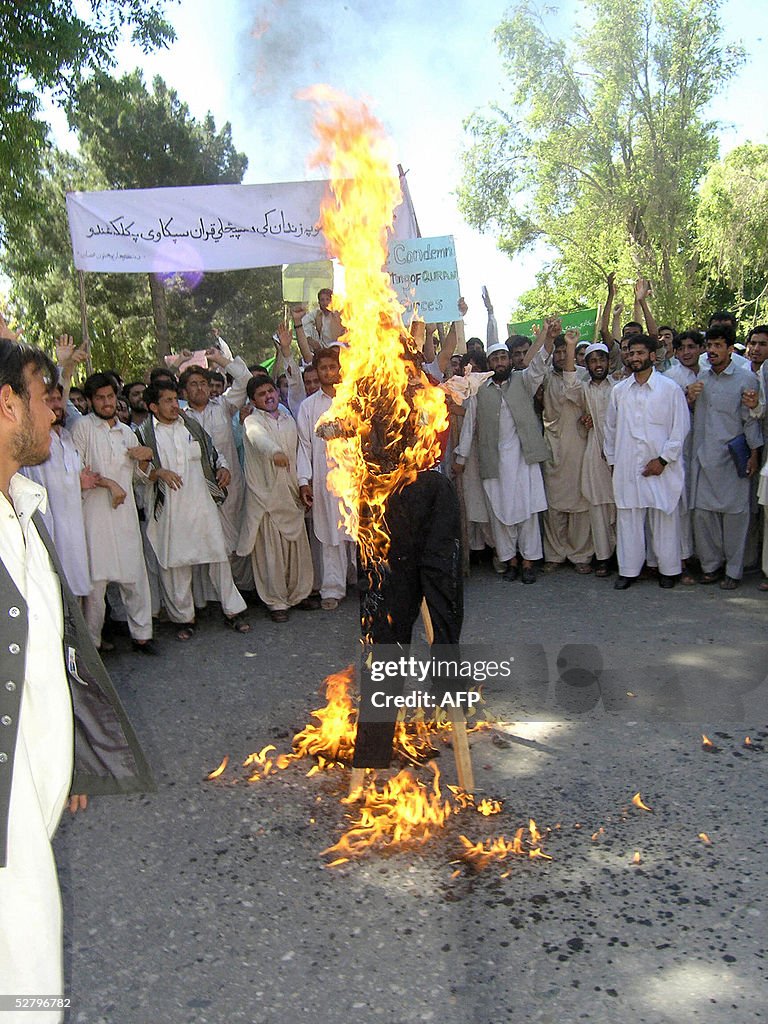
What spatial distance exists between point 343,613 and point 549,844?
3.87 meters

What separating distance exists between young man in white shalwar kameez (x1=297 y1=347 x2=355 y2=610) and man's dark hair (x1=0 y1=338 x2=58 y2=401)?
16.7ft

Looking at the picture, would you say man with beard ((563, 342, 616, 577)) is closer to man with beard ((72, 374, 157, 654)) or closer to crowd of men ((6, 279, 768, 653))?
crowd of men ((6, 279, 768, 653))

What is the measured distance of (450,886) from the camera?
3240 millimetres

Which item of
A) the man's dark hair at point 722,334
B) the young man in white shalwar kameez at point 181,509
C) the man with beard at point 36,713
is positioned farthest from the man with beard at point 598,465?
the man with beard at point 36,713

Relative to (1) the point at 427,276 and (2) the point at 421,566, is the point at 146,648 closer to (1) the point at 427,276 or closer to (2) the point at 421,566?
(2) the point at 421,566

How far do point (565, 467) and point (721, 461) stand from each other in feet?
4.60

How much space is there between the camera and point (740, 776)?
3.98 m

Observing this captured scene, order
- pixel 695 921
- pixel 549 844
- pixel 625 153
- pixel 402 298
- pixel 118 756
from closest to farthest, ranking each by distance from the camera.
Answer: pixel 118 756, pixel 695 921, pixel 549 844, pixel 402 298, pixel 625 153

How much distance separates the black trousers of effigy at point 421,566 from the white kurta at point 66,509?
2867mm

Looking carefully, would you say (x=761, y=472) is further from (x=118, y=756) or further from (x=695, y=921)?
(x=118, y=756)

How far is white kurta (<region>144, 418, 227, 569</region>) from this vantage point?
6633 millimetres

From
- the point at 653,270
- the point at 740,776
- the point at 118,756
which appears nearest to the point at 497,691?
the point at 740,776

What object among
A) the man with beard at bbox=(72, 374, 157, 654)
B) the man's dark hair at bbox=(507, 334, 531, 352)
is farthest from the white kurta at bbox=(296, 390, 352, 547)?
the man's dark hair at bbox=(507, 334, 531, 352)

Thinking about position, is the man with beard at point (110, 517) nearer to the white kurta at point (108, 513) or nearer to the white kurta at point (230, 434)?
the white kurta at point (108, 513)
